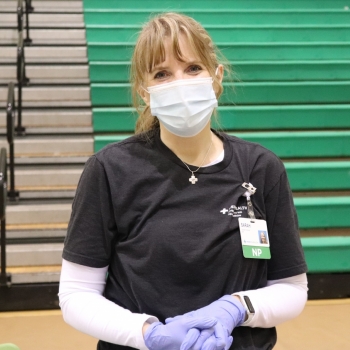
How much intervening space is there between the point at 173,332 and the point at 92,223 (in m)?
0.29

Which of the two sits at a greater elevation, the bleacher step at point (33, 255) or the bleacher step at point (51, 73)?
the bleacher step at point (51, 73)

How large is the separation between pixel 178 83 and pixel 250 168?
0.83 feet

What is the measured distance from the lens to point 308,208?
11.1 ft

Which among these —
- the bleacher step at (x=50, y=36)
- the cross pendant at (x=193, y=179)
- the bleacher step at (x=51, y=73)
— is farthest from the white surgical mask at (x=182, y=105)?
the bleacher step at (x=50, y=36)

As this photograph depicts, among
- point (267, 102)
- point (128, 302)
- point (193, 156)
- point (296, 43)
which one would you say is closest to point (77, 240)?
point (128, 302)

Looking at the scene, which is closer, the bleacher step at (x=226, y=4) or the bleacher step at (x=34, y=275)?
the bleacher step at (x=34, y=275)

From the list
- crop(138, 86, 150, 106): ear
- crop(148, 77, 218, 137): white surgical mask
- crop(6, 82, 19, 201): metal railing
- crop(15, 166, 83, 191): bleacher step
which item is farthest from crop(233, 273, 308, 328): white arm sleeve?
crop(15, 166, 83, 191): bleacher step

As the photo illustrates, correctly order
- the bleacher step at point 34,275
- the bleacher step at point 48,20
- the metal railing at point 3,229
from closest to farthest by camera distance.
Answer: the metal railing at point 3,229 → the bleacher step at point 34,275 → the bleacher step at point 48,20

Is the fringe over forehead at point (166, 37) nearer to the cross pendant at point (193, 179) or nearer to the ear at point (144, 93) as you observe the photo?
the ear at point (144, 93)

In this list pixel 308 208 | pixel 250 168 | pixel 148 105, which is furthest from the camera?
pixel 308 208

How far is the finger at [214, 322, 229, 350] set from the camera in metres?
1.02

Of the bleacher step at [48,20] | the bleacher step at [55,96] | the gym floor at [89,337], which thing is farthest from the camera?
the bleacher step at [48,20]

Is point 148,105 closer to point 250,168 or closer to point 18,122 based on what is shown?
point 250,168

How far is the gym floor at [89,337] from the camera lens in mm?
2574
